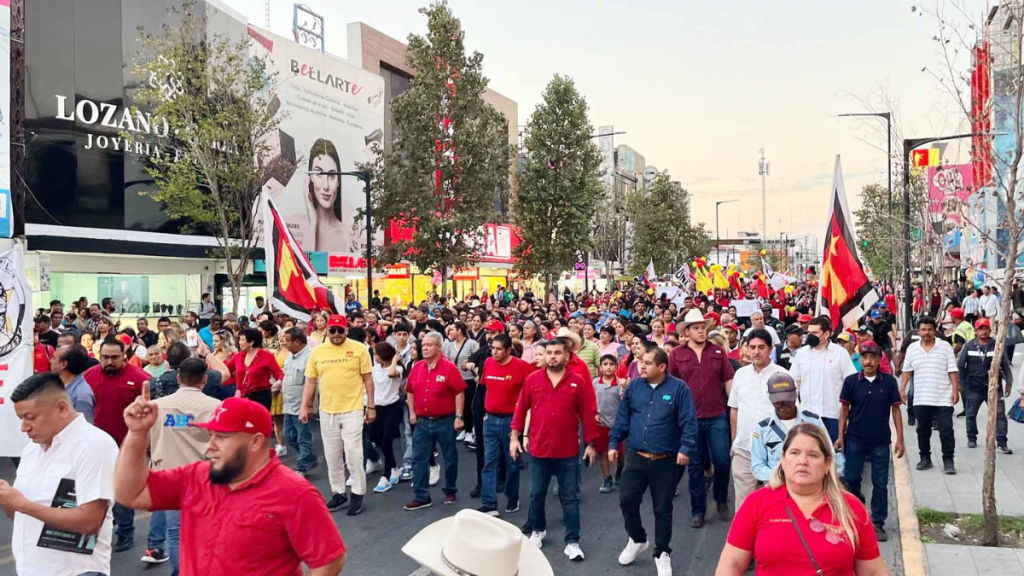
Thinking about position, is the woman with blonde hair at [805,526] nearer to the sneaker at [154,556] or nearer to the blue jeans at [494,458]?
the blue jeans at [494,458]

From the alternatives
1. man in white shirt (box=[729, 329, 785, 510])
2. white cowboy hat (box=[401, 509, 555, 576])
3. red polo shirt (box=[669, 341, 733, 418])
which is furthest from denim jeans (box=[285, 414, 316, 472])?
white cowboy hat (box=[401, 509, 555, 576])

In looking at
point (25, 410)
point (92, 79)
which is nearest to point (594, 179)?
point (92, 79)

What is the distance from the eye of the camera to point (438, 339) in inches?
346

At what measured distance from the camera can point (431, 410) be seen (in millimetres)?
8664

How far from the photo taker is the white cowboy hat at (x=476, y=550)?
2.54m

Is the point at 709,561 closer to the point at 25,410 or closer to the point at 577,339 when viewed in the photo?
the point at 577,339

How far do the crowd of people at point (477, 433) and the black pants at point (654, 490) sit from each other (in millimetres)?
18

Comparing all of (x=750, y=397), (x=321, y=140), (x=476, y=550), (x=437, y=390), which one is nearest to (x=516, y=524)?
(x=437, y=390)

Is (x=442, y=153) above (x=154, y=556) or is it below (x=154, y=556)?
above

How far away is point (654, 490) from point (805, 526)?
3.41 meters

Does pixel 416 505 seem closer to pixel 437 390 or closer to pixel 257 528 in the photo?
pixel 437 390

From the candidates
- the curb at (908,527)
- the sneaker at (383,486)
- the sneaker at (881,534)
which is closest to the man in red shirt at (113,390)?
the sneaker at (383,486)

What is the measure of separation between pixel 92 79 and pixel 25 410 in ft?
82.0

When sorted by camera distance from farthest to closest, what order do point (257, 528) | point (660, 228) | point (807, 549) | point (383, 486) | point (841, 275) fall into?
point (660, 228)
point (841, 275)
point (383, 486)
point (807, 549)
point (257, 528)
